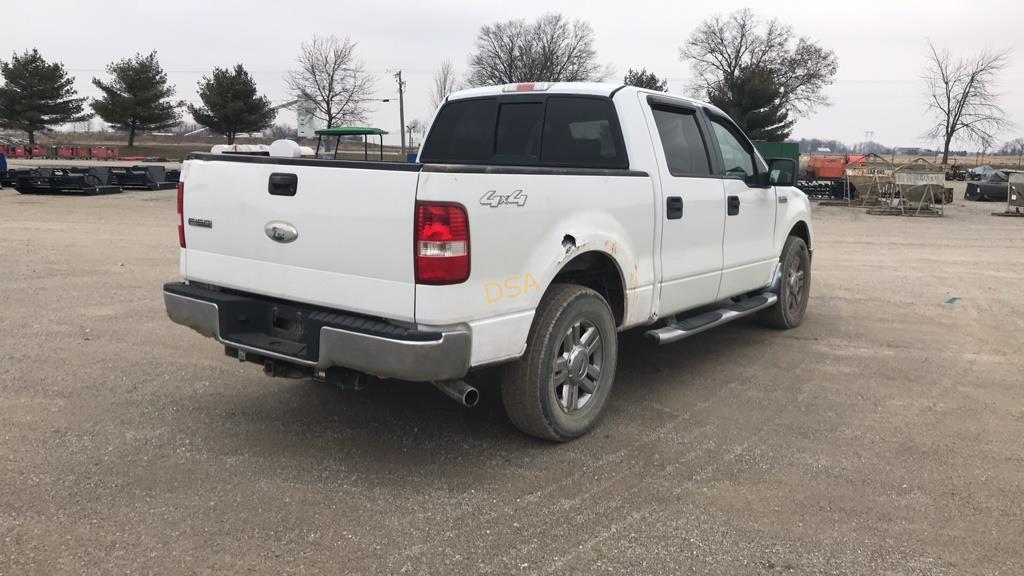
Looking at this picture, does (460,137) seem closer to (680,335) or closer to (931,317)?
(680,335)

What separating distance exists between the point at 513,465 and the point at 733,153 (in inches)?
134

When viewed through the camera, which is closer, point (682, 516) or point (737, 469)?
point (682, 516)

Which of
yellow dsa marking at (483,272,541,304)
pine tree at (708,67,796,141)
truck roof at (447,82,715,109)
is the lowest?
yellow dsa marking at (483,272,541,304)

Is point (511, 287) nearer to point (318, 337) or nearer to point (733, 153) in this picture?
point (318, 337)

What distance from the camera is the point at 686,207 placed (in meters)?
5.02

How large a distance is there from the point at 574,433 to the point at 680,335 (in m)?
1.22

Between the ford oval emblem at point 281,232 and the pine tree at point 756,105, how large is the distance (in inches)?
1744

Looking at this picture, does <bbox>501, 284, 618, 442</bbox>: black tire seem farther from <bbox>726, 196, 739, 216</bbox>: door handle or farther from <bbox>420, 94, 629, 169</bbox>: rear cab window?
<bbox>726, 196, 739, 216</bbox>: door handle

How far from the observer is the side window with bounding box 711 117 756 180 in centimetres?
587

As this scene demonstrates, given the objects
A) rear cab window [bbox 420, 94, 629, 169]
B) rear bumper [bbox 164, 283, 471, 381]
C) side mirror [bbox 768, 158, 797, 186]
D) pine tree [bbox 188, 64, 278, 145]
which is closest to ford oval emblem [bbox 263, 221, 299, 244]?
rear bumper [bbox 164, 283, 471, 381]

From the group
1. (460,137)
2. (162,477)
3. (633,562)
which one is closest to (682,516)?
(633,562)

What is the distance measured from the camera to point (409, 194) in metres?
3.37

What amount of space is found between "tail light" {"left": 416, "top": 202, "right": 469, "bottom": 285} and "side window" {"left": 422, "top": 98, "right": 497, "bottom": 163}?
222 cm

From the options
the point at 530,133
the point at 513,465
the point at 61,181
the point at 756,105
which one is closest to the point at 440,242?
the point at 513,465
